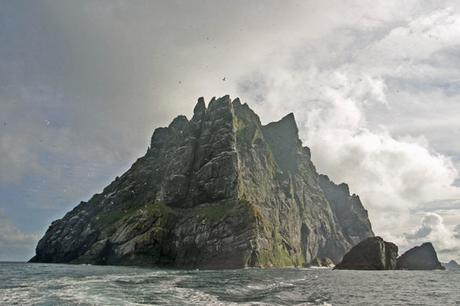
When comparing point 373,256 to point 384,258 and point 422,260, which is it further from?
point 422,260

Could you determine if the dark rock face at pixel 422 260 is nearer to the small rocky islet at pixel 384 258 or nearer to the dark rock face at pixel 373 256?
the small rocky islet at pixel 384 258

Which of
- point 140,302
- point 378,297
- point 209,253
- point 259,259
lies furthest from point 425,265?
point 140,302

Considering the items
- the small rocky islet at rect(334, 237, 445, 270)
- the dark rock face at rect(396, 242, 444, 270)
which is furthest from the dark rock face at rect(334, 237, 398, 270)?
the dark rock face at rect(396, 242, 444, 270)

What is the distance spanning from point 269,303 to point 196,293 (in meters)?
12.2

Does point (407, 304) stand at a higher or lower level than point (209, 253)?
lower

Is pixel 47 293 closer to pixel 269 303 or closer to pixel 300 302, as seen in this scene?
pixel 269 303

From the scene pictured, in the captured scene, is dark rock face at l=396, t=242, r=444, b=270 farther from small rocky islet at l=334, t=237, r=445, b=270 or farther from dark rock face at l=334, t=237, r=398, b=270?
dark rock face at l=334, t=237, r=398, b=270

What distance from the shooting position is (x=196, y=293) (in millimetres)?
50688

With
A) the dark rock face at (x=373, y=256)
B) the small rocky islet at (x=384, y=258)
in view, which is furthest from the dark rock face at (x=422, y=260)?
the dark rock face at (x=373, y=256)

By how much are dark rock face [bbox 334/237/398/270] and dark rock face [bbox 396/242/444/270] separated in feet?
47.0

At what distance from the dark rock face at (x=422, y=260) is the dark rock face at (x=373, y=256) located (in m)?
14.3

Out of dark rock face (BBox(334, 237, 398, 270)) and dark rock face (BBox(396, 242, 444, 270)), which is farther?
dark rock face (BBox(396, 242, 444, 270))

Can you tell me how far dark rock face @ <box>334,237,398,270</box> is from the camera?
6789 inches

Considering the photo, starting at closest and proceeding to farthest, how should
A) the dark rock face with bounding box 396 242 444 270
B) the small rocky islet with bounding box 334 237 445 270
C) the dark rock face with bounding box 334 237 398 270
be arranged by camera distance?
1. the dark rock face with bounding box 334 237 398 270
2. the small rocky islet with bounding box 334 237 445 270
3. the dark rock face with bounding box 396 242 444 270
